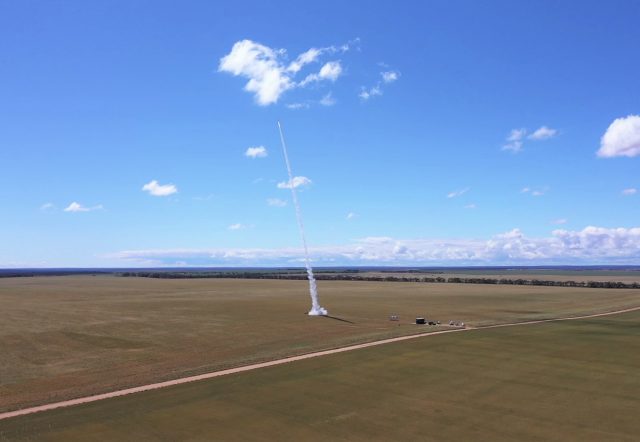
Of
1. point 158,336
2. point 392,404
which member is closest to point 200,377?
point 392,404

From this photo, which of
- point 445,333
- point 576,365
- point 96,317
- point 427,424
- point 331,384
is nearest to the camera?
point 427,424

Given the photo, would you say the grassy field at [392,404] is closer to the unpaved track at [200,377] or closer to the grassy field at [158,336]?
the unpaved track at [200,377]

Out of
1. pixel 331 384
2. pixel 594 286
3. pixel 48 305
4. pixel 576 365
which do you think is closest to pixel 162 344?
pixel 331 384

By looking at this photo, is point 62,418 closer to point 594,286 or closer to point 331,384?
point 331,384

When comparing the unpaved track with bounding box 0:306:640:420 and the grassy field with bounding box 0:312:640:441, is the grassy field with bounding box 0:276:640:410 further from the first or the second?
the grassy field with bounding box 0:312:640:441

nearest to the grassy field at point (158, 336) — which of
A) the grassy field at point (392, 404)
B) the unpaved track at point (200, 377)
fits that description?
the unpaved track at point (200, 377)

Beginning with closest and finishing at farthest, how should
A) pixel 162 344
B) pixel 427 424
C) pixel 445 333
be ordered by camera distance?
pixel 427 424, pixel 162 344, pixel 445 333

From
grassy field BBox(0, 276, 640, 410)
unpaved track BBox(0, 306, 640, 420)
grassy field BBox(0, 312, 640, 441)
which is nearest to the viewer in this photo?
grassy field BBox(0, 312, 640, 441)

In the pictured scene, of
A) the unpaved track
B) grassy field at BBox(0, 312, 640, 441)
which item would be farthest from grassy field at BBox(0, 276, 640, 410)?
grassy field at BBox(0, 312, 640, 441)

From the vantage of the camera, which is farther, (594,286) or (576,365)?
(594,286)
